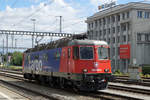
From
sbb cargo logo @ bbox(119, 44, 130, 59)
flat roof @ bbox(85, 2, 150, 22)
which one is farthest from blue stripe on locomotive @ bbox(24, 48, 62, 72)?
flat roof @ bbox(85, 2, 150, 22)

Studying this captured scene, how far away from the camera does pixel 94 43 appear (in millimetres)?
16391

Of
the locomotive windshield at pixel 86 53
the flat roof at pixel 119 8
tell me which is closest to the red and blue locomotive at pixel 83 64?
the locomotive windshield at pixel 86 53

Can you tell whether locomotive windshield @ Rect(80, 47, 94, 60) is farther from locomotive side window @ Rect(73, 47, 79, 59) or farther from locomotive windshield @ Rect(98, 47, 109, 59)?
locomotive windshield @ Rect(98, 47, 109, 59)

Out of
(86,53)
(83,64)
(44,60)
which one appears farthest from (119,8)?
(83,64)

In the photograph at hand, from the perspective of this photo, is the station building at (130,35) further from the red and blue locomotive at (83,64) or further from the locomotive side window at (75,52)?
the locomotive side window at (75,52)

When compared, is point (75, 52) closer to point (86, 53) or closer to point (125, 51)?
point (86, 53)

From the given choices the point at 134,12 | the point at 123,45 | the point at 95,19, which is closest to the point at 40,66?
the point at 123,45

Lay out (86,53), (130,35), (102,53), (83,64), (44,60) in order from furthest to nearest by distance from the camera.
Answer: (130,35)
(44,60)
(102,53)
(86,53)
(83,64)

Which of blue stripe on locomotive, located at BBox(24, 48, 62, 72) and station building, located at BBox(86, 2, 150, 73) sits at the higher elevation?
station building, located at BBox(86, 2, 150, 73)

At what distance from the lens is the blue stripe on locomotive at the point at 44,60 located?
18.8 m

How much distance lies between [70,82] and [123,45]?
155 feet

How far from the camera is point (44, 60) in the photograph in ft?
70.5

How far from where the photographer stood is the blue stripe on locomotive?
18.8m

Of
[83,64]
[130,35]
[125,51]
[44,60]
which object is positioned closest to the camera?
[83,64]
